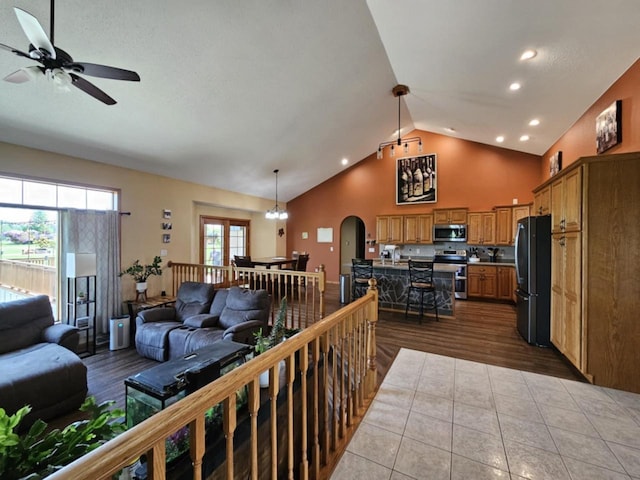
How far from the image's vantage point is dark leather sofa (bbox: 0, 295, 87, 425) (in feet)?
7.40

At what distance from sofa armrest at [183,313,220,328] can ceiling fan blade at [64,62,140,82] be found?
9.17ft

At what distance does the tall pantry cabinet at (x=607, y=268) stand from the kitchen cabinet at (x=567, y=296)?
2cm

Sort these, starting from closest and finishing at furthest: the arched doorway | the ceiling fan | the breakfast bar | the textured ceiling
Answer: the ceiling fan → the textured ceiling → the breakfast bar → the arched doorway

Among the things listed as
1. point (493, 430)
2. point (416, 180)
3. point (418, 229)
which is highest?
point (416, 180)

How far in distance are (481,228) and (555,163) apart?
2031 millimetres

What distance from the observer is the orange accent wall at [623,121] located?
2710mm

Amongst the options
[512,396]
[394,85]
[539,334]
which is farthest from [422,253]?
[512,396]

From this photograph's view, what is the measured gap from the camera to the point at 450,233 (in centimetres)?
686

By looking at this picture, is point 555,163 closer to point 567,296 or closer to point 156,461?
point 567,296

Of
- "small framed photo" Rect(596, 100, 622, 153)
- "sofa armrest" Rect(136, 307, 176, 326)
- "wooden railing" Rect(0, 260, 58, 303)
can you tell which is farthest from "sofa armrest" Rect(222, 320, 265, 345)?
"small framed photo" Rect(596, 100, 622, 153)

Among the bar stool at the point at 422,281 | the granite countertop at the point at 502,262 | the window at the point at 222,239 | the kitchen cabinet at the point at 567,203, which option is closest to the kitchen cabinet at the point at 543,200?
the kitchen cabinet at the point at 567,203

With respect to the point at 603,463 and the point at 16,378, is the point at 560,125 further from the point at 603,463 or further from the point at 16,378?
the point at 16,378

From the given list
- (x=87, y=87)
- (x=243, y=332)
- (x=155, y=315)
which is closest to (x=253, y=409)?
(x=243, y=332)

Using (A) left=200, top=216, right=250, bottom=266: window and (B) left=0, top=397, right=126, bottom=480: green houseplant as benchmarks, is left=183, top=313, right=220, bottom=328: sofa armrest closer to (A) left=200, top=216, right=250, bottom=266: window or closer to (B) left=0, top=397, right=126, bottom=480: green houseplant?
(B) left=0, top=397, right=126, bottom=480: green houseplant
